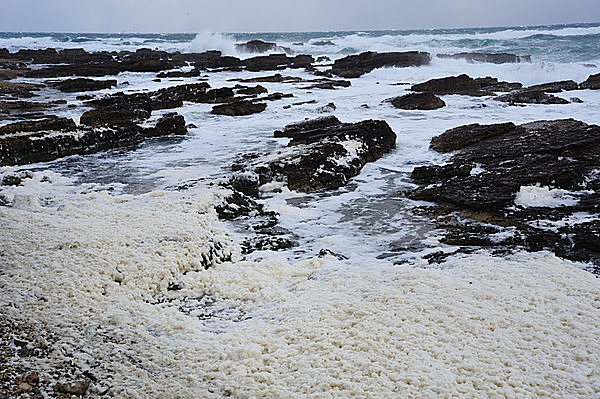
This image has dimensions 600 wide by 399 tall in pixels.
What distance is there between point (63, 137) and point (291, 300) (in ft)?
23.4

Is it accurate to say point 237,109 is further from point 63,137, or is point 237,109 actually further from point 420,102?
point 420,102

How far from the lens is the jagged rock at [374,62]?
24.9m

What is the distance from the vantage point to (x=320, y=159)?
727 cm

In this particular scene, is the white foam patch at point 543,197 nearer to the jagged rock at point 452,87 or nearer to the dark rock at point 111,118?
the dark rock at point 111,118

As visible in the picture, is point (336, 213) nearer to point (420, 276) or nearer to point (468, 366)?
point (420, 276)

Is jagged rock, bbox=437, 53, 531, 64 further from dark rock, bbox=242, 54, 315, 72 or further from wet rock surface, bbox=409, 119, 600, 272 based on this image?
wet rock surface, bbox=409, 119, 600, 272

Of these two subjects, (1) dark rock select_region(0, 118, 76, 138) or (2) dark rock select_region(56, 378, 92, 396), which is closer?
(2) dark rock select_region(56, 378, 92, 396)

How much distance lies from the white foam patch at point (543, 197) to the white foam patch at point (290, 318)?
4.72 feet

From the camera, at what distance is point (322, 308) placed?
346 cm

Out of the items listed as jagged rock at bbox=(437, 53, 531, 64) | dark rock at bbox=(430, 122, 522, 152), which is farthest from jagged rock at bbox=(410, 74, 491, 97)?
jagged rock at bbox=(437, 53, 531, 64)

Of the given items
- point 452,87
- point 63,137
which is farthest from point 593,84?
point 63,137

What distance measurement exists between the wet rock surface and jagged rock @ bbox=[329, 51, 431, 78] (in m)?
17.2

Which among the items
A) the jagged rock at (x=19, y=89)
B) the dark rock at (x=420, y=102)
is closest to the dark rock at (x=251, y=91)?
the dark rock at (x=420, y=102)

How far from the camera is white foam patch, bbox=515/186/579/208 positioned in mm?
5593
